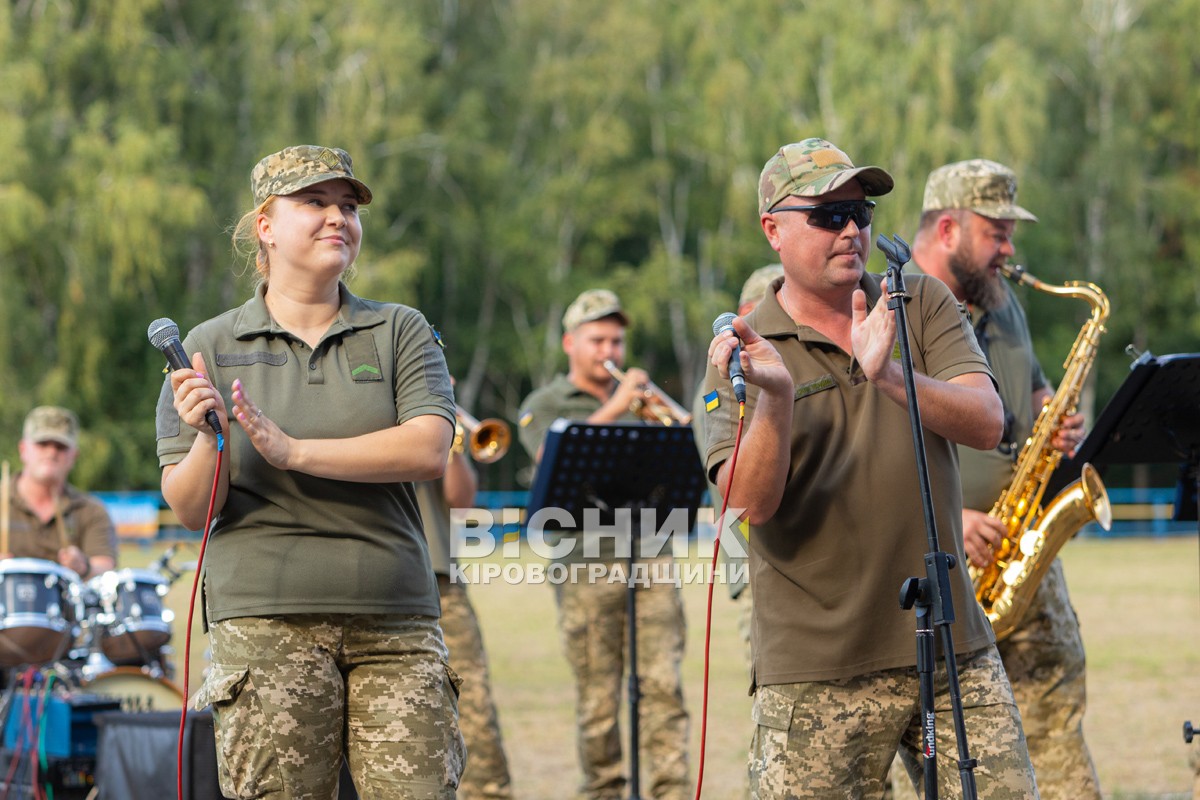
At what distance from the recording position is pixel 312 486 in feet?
12.9

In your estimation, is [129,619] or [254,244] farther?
[129,619]

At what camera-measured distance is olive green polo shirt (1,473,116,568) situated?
370 inches

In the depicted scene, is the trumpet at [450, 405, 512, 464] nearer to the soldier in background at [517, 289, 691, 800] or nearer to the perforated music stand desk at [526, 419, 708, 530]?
the soldier in background at [517, 289, 691, 800]

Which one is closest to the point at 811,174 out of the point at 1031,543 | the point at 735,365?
the point at 735,365

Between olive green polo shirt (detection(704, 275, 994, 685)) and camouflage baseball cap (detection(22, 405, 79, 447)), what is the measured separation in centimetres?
650

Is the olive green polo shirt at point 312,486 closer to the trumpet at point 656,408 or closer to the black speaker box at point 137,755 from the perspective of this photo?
the black speaker box at point 137,755

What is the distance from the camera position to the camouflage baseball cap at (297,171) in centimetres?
398

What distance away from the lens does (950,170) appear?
569 cm

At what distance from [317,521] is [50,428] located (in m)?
6.06

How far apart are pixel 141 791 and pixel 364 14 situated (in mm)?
26128

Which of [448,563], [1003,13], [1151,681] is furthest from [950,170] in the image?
[1003,13]

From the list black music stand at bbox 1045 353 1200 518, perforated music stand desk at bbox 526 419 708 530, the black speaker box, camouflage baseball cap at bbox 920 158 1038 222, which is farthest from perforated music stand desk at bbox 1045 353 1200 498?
the black speaker box

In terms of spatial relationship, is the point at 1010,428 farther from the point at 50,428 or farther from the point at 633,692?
the point at 50,428

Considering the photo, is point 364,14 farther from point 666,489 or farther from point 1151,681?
point 666,489
